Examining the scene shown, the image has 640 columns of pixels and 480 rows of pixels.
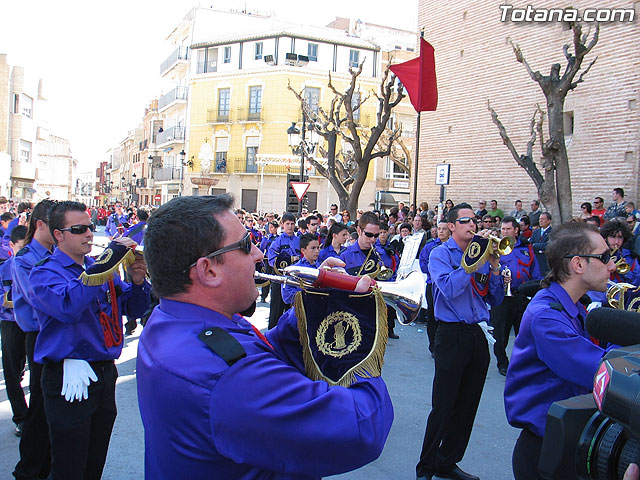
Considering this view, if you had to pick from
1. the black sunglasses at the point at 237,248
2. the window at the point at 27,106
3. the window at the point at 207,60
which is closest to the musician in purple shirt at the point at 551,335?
the black sunglasses at the point at 237,248

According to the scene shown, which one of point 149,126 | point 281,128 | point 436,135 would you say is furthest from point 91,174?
point 436,135

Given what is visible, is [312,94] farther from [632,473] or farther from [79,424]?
[632,473]

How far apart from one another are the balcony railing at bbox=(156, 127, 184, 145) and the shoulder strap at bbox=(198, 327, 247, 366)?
45704 mm

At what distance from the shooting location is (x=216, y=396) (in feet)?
4.73

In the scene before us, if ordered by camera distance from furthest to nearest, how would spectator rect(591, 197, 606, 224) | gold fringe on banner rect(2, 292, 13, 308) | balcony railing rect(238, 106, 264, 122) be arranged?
balcony railing rect(238, 106, 264, 122), spectator rect(591, 197, 606, 224), gold fringe on banner rect(2, 292, 13, 308)

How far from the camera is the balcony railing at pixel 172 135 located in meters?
45.4

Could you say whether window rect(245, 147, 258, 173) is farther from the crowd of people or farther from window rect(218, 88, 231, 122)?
the crowd of people

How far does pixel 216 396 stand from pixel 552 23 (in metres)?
18.0

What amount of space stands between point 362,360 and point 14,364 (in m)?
4.35

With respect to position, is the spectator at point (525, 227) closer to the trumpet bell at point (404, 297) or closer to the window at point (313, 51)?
the trumpet bell at point (404, 297)

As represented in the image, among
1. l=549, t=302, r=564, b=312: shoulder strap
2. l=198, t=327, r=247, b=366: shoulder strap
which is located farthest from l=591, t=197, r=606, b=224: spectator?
l=198, t=327, r=247, b=366: shoulder strap

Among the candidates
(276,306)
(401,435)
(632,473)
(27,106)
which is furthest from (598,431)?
(27,106)

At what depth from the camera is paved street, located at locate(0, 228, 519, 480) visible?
4.54 m

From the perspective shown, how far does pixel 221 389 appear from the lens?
145cm
